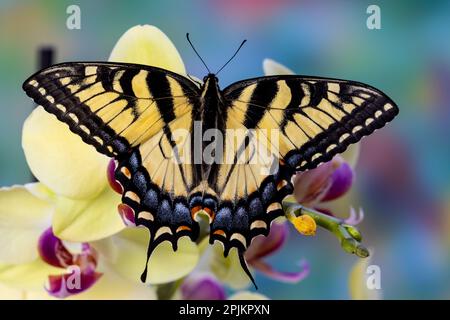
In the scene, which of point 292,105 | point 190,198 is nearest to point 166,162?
point 190,198

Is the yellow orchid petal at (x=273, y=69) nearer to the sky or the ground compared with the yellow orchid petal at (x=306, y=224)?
nearer to the sky

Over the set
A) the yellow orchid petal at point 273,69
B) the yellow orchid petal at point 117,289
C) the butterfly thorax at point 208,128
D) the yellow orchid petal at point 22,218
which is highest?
the yellow orchid petal at point 273,69

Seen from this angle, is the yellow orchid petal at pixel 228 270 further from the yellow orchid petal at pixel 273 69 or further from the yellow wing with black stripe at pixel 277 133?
the yellow orchid petal at pixel 273 69

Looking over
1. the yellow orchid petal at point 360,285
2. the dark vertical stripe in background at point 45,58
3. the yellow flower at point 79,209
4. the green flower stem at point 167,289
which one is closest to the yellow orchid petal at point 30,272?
the yellow flower at point 79,209

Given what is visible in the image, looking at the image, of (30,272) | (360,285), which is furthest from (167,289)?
(360,285)

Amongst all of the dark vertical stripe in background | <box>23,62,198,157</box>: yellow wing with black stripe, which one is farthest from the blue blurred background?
<box>23,62,198,157</box>: yellow wing with black stripe

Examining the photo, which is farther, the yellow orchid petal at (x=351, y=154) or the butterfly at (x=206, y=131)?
the yellow orchid petal at (x=351, y=154)

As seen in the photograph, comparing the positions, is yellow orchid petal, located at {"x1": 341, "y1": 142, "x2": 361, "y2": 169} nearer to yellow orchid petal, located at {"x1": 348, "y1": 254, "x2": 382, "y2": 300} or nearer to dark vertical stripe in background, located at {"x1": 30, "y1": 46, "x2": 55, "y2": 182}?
yellow orchid petal, located at {"x1": 348, "y1": 254, "x2": 382, "y2": 300}

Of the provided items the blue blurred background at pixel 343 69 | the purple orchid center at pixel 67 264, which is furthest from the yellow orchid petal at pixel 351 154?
the purple orchid center at pixel 67 264
